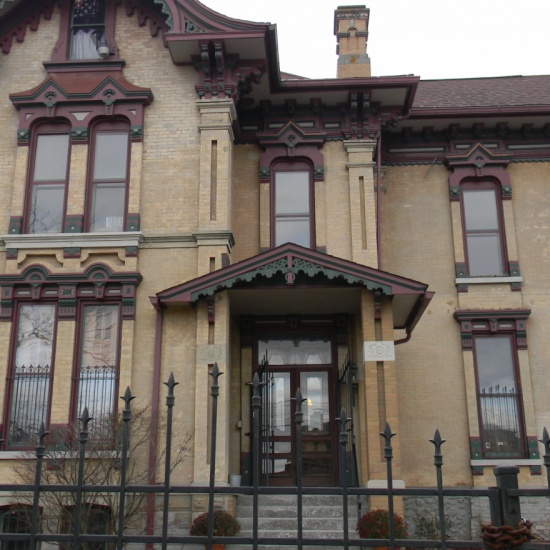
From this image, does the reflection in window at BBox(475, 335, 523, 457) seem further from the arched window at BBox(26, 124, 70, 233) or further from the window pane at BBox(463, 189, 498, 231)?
the arched window at BBox(26, 124, 70, 233)

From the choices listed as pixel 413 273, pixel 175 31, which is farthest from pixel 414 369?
pixel 175 31

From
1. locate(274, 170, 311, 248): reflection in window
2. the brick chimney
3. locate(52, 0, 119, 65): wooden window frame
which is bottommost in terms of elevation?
locate(274, 170, 311, 248): reflection in window

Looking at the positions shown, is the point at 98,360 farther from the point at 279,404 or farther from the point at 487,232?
the point at 487,232

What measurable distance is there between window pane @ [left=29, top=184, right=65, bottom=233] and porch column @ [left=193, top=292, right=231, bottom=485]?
3.54 metres

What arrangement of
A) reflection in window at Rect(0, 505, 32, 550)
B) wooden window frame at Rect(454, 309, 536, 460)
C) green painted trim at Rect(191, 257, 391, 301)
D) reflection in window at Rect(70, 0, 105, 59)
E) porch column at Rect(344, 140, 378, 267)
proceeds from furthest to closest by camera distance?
wooden window frame at Rect(454, 309, 536, 460)
reflection in window at Rect(70, 0, 105, 59)
porch column at Rect(344, 140, 378, 267)
green painted trim at Rect(191, 257, 391, 301)
reflection in window at Rect(0, 505, 32, 550)

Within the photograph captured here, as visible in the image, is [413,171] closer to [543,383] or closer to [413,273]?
[413,273]

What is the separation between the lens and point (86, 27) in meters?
16.2

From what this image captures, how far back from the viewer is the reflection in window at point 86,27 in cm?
1599

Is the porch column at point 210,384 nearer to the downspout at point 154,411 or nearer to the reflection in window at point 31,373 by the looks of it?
the downspout at point 154,411

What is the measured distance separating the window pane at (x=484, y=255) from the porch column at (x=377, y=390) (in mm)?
4227

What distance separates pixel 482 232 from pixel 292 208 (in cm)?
448

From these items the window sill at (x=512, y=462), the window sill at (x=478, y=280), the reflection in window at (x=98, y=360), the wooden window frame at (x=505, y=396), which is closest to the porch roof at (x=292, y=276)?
the reflection in window at (x=98, y=360)

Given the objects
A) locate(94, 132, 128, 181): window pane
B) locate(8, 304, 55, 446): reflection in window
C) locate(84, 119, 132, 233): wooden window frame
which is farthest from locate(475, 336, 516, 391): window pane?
locate(8, 304, 55, 446): reflection in window

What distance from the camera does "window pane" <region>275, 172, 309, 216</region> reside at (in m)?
16.4
